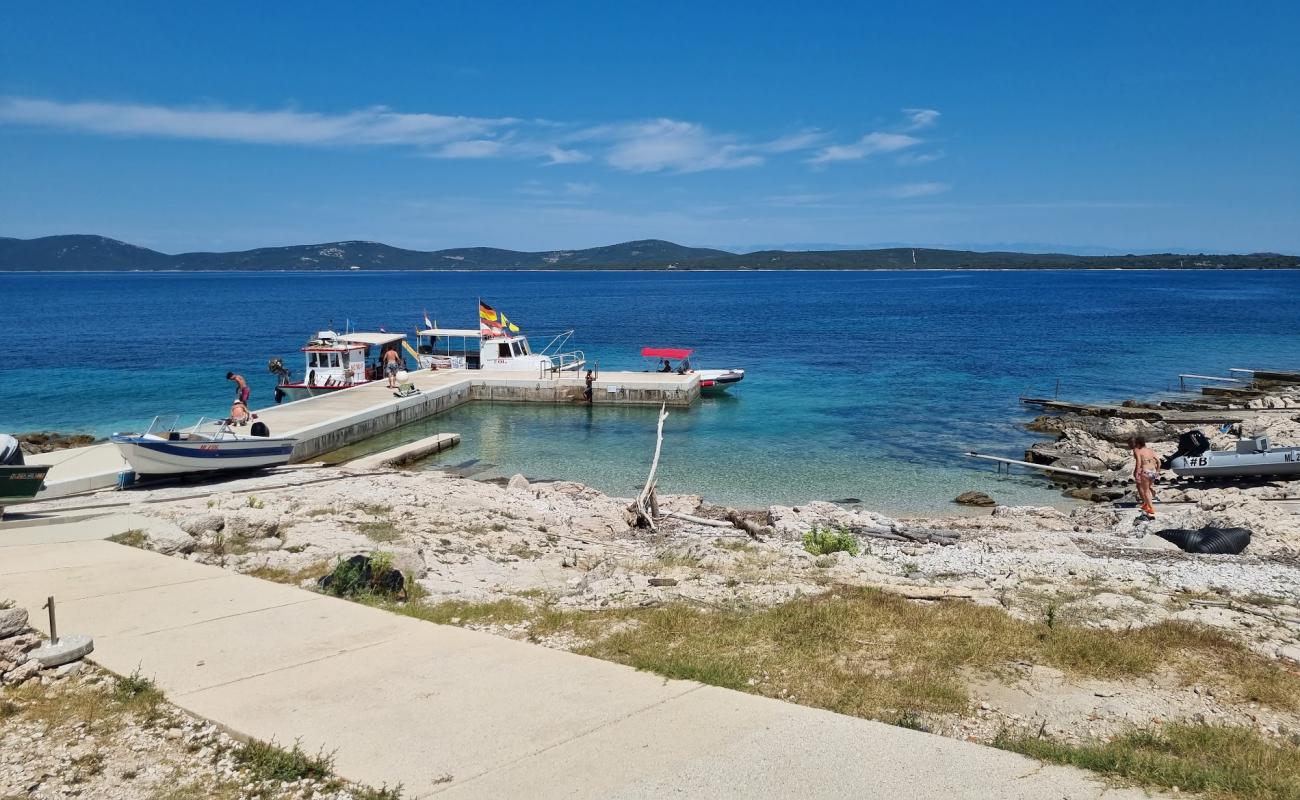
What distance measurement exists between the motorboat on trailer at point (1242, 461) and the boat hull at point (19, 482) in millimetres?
23416

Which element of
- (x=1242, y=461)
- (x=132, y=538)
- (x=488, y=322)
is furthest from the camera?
(x=488, y=322)

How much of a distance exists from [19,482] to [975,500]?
1936cm

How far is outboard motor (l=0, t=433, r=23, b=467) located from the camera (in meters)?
13.6

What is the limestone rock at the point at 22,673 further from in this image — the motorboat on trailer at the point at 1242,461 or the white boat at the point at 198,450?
the motorboat on trailer at the point at 1242,461

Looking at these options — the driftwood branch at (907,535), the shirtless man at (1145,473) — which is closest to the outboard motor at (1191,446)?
the shirtless man at (1145,473)

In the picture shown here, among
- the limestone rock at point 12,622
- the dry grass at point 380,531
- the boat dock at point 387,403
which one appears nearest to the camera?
the limestone rock at point 12,622

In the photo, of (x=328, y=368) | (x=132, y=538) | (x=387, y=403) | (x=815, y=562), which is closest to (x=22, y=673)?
(x=132, y=538)

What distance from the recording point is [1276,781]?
204 inches

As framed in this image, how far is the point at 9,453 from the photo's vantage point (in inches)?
541

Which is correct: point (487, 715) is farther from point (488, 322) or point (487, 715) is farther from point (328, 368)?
point (488, 322)

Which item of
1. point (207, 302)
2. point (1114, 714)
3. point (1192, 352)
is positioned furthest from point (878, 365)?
point (207, 302)

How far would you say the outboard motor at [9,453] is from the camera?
1363cm

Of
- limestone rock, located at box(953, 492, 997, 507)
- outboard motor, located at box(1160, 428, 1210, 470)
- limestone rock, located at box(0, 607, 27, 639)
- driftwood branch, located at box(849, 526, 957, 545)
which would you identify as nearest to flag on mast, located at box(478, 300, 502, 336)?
limestone rock, located at box(953, 492, 997, 507)

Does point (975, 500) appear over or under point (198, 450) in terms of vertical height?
under
